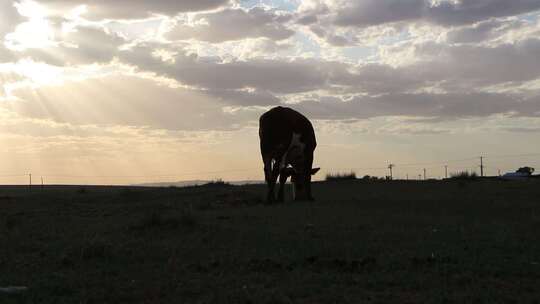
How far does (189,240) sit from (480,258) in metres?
5.17

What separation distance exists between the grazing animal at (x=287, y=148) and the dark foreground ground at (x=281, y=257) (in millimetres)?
4544

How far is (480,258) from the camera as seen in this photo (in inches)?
350

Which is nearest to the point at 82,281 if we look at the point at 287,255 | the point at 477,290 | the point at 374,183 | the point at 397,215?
the point at 287,255

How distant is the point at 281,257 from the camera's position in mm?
9117

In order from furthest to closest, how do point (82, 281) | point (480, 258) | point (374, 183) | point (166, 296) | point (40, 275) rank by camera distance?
point (374, 183), point (480, 258), point (40, 275), point (82, 281), point (166, 296)

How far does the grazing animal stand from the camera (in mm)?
20531

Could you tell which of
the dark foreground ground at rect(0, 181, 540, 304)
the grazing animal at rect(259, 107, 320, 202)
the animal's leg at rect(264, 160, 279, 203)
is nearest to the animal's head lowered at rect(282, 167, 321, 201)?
the grazing animal at rect(259, 107, 320, 202)

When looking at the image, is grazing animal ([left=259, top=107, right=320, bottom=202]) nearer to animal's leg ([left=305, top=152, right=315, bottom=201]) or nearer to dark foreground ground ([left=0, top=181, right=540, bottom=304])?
animal's leg ([left=305, top=152, right=315, bottom=201])

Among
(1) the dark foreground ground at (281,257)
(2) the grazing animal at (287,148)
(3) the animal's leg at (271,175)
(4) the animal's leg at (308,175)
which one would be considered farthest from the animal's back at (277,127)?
(1) the dark foreground ground at (281,257)

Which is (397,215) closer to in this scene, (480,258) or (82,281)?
(480,258)

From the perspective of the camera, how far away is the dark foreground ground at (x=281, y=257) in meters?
6.97

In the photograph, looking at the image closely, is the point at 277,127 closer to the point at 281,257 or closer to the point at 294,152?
the point at 294,152

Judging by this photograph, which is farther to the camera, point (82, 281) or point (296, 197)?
point (296, 197)

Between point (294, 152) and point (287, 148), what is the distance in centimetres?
64
